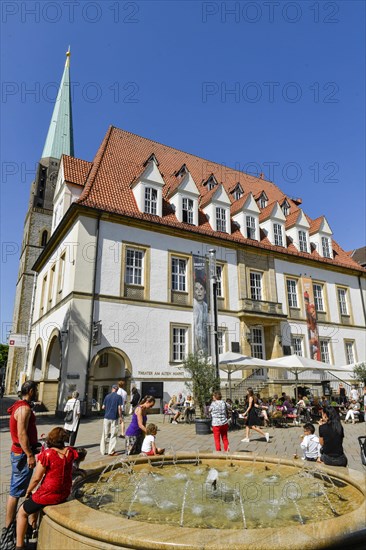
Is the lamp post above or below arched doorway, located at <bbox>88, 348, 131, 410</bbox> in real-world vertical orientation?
above

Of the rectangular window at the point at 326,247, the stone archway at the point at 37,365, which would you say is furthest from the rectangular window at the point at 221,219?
the stone archway at the point at 37,365

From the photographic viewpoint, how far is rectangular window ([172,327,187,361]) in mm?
22038

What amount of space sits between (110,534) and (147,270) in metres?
19.0

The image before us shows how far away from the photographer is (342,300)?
3150 centimetres

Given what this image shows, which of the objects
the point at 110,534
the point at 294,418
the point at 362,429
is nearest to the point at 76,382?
the point at 294,418

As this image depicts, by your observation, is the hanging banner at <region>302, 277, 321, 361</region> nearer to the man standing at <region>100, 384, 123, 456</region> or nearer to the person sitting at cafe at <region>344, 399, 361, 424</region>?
the person sitting at cafe at <region>344, 399, 361, 424</region>

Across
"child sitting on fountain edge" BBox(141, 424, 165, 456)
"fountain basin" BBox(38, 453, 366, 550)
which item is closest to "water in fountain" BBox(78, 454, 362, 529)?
"child sitting on fountain edge" BBox(141, 424, 165, 456)

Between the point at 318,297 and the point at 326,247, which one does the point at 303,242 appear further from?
the point at 318,297

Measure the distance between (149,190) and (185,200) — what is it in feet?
8.99

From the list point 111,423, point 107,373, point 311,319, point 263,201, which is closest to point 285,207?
point 263,201

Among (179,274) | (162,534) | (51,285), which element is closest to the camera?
(162,534)

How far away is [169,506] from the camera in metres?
5.31

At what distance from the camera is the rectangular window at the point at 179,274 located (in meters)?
23.5

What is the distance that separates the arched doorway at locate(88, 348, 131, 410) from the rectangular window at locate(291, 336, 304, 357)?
41.2ft
